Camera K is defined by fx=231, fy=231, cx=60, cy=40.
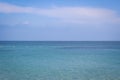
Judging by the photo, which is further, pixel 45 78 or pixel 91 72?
pixel 91 72

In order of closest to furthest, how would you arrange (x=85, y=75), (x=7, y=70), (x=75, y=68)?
(x=85, y=75) < (x=7, y=70) < (x=75, y=68)

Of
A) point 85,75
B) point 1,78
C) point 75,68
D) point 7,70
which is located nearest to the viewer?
point 1,78

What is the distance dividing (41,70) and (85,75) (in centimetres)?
112

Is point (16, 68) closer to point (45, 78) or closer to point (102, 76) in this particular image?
point (45, 78)

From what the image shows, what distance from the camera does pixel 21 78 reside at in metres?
4.84

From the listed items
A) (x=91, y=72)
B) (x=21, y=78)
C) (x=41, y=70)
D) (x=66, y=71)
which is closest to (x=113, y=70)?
(x=91, y=72)

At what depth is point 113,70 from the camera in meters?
5.57

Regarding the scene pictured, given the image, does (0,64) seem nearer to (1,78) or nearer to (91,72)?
(1,78)

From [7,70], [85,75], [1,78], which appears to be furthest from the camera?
[7,70]

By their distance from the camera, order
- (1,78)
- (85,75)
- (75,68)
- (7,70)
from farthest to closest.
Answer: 1. (75,68)
2. (7,70)
3. (85,75)
4. (1,78)

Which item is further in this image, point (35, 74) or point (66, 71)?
point (66, 71)

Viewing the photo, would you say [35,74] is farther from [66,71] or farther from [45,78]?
[66,71]

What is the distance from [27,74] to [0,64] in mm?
1128

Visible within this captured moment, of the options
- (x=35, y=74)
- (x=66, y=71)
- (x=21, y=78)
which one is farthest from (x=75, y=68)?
(x=21, y=78)
